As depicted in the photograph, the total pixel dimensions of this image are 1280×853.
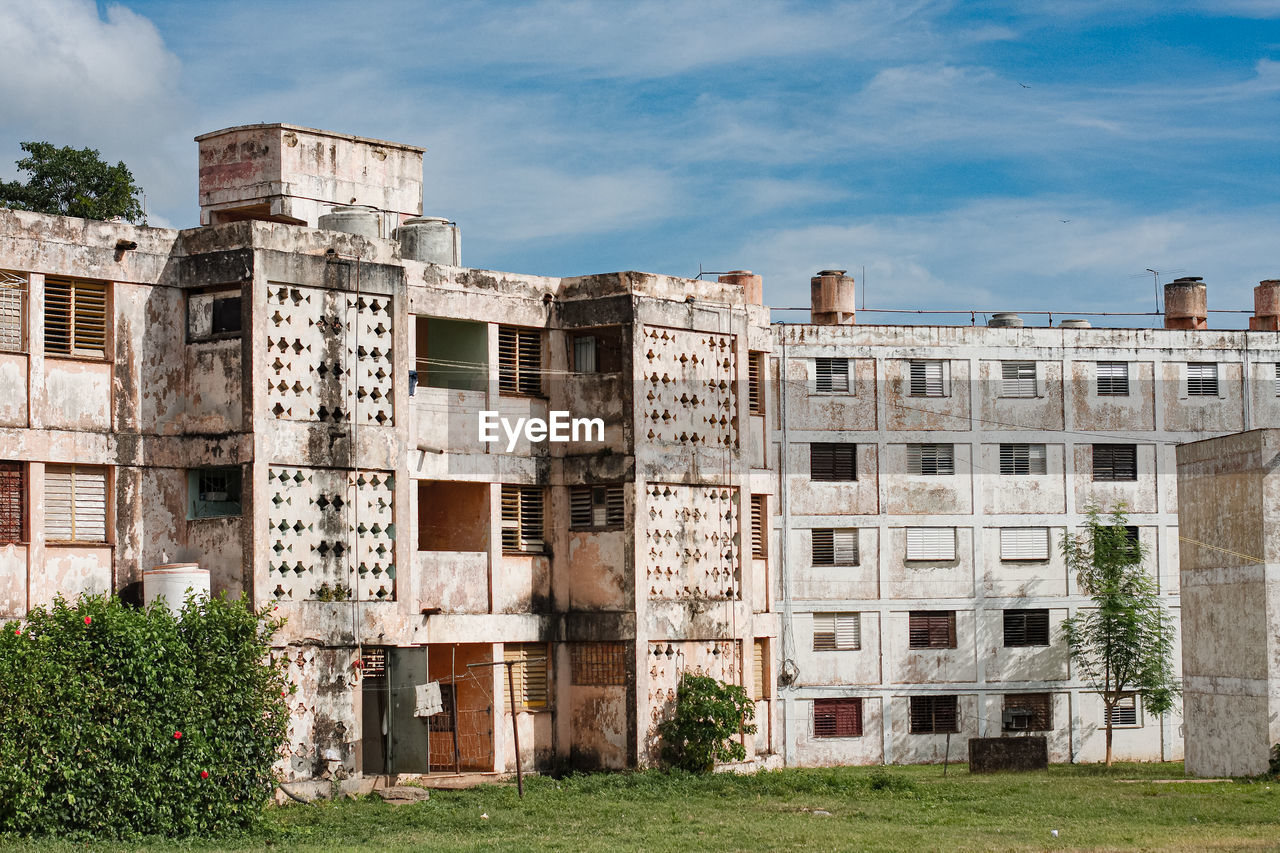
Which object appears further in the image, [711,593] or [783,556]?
[783,556]

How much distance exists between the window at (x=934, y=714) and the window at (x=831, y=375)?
27.5ft

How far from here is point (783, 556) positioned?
43438 millimetres

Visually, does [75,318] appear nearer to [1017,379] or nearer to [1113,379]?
[1017,379]

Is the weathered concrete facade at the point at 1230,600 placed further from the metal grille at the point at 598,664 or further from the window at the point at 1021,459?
the metal grille at the point at 598,664

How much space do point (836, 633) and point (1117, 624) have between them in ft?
23.4

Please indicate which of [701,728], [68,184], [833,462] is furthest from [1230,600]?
[68,184]

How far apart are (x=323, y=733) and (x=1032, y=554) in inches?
936

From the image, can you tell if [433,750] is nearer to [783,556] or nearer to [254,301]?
[254,301]

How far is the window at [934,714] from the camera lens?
43656 mm

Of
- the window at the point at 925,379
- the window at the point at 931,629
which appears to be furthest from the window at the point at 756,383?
the window at the point at 931,629

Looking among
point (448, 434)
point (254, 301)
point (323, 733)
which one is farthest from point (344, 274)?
point (323, 733)

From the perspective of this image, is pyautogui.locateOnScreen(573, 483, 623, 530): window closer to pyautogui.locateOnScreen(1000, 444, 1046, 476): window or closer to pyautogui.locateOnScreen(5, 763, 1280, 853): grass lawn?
pyautogui.locateOnScreen(5, 763, 1280, 853): grass lawn

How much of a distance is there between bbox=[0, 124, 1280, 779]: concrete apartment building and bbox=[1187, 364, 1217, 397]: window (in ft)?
24.8

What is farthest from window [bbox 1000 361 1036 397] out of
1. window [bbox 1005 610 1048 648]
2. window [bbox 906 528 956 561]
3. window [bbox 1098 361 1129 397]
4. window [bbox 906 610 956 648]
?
window [bbox 906 610 956 648]
